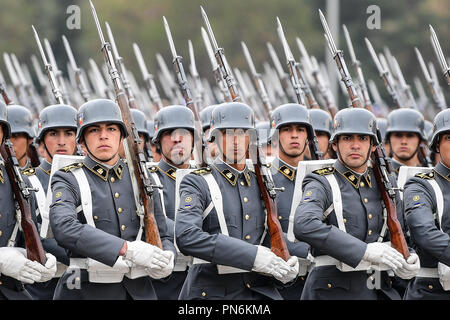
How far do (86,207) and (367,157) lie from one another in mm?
2356

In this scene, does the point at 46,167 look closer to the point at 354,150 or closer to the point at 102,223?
the point at 102,223

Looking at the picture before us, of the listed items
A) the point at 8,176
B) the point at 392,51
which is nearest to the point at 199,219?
the point at 8,176

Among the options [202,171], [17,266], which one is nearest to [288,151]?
[202,171]

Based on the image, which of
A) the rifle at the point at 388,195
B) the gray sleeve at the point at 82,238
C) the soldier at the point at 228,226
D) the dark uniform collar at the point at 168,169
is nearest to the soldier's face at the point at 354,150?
the rifle at the point at 388,195

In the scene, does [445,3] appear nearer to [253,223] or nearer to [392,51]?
[392,51]

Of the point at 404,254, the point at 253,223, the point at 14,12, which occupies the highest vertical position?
the point at 14,12

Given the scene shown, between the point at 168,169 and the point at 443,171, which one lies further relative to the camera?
the point at 168,169

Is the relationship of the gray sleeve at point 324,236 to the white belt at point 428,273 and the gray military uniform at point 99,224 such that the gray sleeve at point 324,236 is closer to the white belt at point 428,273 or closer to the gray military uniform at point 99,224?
the white belt at point 428,273

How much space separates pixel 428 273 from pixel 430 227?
1.73 ft

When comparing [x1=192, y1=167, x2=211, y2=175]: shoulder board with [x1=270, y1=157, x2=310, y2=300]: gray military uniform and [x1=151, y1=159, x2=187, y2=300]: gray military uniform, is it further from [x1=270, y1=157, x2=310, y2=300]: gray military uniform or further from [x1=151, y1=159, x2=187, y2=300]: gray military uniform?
[x1=270, y1=157, x2=310, y2=300]: gray military uniform

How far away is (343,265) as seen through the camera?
7941 mm

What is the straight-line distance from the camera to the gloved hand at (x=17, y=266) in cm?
740

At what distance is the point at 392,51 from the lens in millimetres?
47094

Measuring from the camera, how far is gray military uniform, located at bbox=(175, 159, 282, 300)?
7.54m
